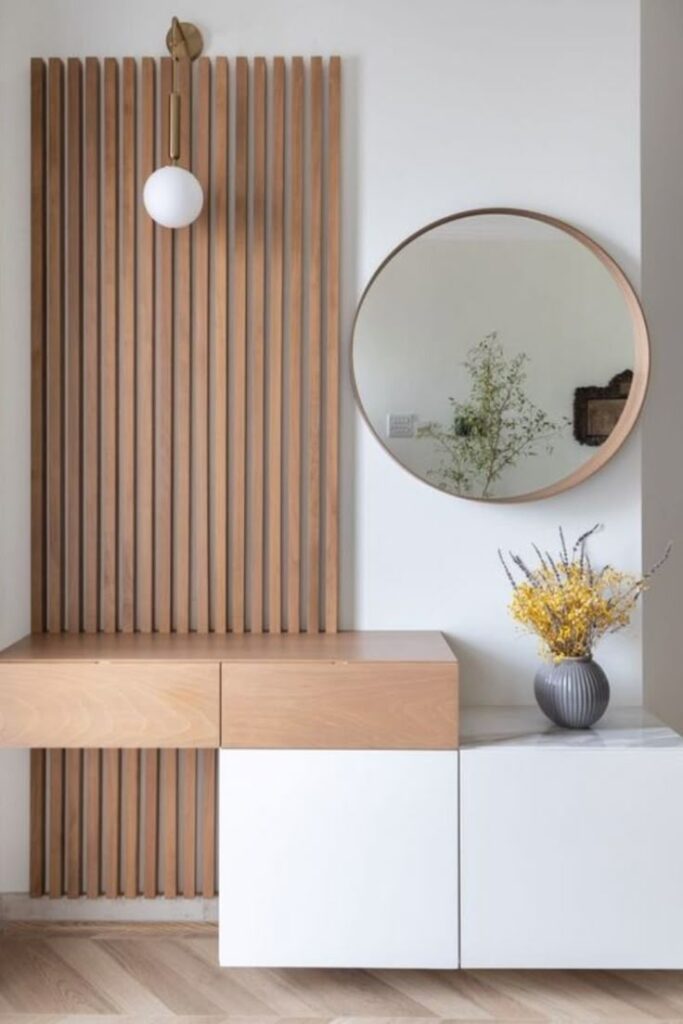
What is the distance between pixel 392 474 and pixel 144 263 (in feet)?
2.79

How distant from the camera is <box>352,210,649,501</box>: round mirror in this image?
2.67 metres

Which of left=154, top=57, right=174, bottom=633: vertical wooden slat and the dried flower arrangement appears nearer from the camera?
the dried flower arrangement

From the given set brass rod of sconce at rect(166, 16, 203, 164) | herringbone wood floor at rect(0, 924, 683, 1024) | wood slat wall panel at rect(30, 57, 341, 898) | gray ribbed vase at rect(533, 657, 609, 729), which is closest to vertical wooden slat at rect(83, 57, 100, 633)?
wood slat wall panel at rect(30, 57, 341, 898)

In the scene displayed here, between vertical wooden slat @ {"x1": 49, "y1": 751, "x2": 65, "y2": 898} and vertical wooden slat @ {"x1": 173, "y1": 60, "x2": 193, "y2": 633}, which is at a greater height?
vertical wooden slat @ {"x1": 173, "y1": 60, "x2": 193, "y2": 633}

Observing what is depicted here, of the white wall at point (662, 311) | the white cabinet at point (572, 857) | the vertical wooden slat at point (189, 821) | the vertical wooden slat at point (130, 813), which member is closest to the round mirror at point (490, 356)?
the white wall at point (662, 311)

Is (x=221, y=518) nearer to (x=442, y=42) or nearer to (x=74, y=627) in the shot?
(x=74, y=627)

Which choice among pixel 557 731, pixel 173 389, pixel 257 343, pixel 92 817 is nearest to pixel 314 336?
pixel 257 343

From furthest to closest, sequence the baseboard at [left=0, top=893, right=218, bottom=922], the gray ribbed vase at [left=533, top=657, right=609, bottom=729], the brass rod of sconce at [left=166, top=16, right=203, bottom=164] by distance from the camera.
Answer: the baseboard at [left=0, top=893, right=218, bottom=922] < the brass rod of sconce at [left=166, top=16, right=203, bottom=164] < the gray ribbed vase at [left=533, top=657, right=609, bottom=729]

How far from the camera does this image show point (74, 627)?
2.74m

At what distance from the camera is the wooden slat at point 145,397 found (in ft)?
8.93

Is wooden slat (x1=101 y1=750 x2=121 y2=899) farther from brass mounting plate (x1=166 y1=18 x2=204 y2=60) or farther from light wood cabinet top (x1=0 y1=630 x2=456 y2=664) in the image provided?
brass mounting plate (x1=166 y1=18 x2=204 y2=60)

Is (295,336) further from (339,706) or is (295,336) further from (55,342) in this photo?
(339,706)

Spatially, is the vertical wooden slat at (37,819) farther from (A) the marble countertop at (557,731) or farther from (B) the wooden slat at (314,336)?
(A) the marble countertop at (557,731)

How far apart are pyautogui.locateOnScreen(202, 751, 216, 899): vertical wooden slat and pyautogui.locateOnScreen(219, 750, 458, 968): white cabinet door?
1.36ft
